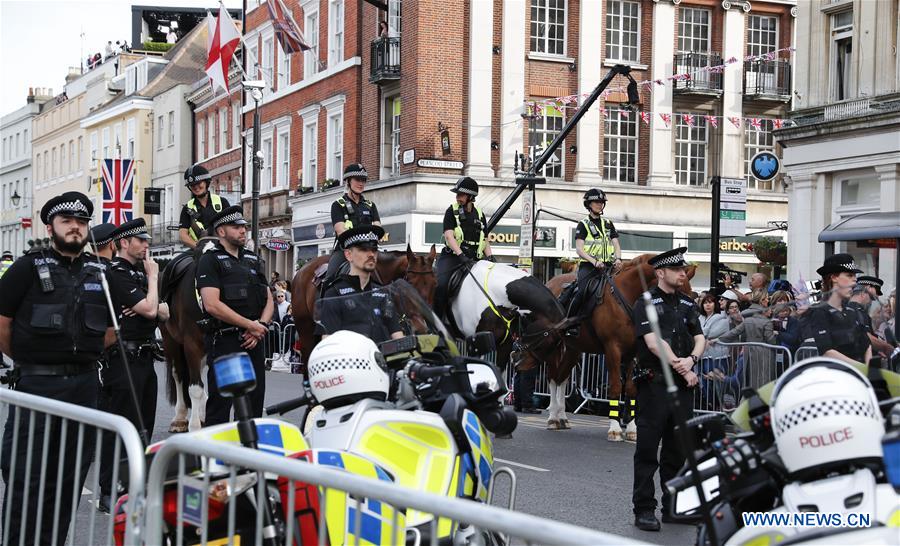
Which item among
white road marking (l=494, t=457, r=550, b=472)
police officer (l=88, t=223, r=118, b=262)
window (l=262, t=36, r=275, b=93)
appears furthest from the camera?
window (l=262, t=36, r=275, b=93)

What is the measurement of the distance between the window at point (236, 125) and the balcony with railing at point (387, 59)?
1584 cm

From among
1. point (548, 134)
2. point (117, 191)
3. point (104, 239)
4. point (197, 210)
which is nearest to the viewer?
point (104, 239)

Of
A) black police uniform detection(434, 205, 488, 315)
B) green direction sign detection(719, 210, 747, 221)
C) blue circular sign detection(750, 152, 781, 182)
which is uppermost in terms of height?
blue circular sign detection(750, 152, 781, 182)

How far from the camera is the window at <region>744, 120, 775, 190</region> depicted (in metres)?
38.4

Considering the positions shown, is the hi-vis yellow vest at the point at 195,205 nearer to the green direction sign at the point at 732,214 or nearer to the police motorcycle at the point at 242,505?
the green direction sign at the point at 732,214

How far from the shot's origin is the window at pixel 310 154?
4322cm

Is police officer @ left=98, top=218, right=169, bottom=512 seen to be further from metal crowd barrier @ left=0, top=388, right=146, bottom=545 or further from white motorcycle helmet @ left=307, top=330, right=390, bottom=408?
white motorcycle helmet @ left=307, top=330, right=390, bottom=408

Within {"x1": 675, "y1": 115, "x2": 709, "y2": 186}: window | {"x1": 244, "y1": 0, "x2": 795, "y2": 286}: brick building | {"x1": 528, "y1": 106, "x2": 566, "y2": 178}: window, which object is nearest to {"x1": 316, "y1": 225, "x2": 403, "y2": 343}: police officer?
{"x1": 244, "y1": 0, "x2": 795, "y2": 286}: brick building

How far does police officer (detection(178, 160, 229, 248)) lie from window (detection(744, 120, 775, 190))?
92.6 feet

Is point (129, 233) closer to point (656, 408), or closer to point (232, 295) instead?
point (232, 295)

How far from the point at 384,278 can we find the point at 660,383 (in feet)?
19.3

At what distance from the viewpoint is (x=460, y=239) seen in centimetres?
1400

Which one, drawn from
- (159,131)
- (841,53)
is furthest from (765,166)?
(159,131)

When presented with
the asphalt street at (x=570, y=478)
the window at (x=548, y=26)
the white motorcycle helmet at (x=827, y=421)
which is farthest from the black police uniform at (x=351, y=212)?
the window at (x=548, y=26)
